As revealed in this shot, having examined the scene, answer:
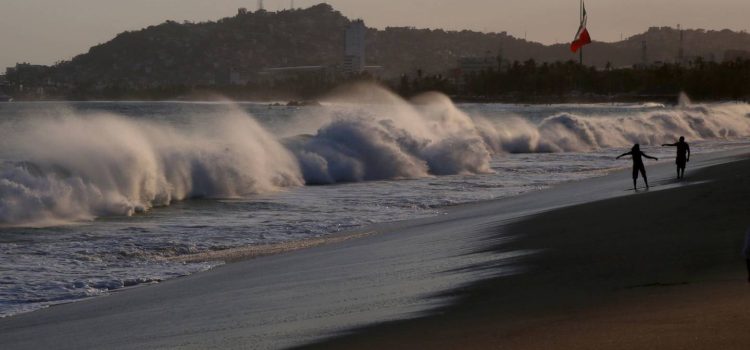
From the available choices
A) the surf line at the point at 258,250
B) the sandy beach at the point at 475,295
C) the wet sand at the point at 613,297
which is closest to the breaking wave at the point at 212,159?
the surf line at the point at 258,250

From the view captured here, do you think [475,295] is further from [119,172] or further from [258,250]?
[119,172]

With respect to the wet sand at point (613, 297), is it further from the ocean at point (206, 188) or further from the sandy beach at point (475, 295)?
the ocean at point (206, 188)

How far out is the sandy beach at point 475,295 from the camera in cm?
754

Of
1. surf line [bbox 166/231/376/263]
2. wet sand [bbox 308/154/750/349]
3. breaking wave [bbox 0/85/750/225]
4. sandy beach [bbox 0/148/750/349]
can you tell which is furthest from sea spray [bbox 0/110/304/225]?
wet sand [bbox 308/154/750/349]

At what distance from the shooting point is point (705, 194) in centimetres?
1647

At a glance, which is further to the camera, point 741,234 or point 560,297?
point 741,234

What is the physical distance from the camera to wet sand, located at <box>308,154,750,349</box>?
7055 millimetres

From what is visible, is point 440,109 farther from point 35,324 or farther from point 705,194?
point 35,324

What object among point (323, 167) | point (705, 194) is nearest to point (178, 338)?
point (705, 194)

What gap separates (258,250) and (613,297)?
843 cm

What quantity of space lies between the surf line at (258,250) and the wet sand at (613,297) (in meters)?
3.84

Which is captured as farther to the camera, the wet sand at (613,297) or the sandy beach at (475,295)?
the sandy beach at (475,295)

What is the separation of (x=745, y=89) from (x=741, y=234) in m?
179

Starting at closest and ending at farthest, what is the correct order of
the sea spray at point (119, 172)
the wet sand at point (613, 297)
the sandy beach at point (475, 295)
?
the wet sand at point (613, 297) → the sandy beach at point (475, 295) → the sea spray at point (119, 172)
